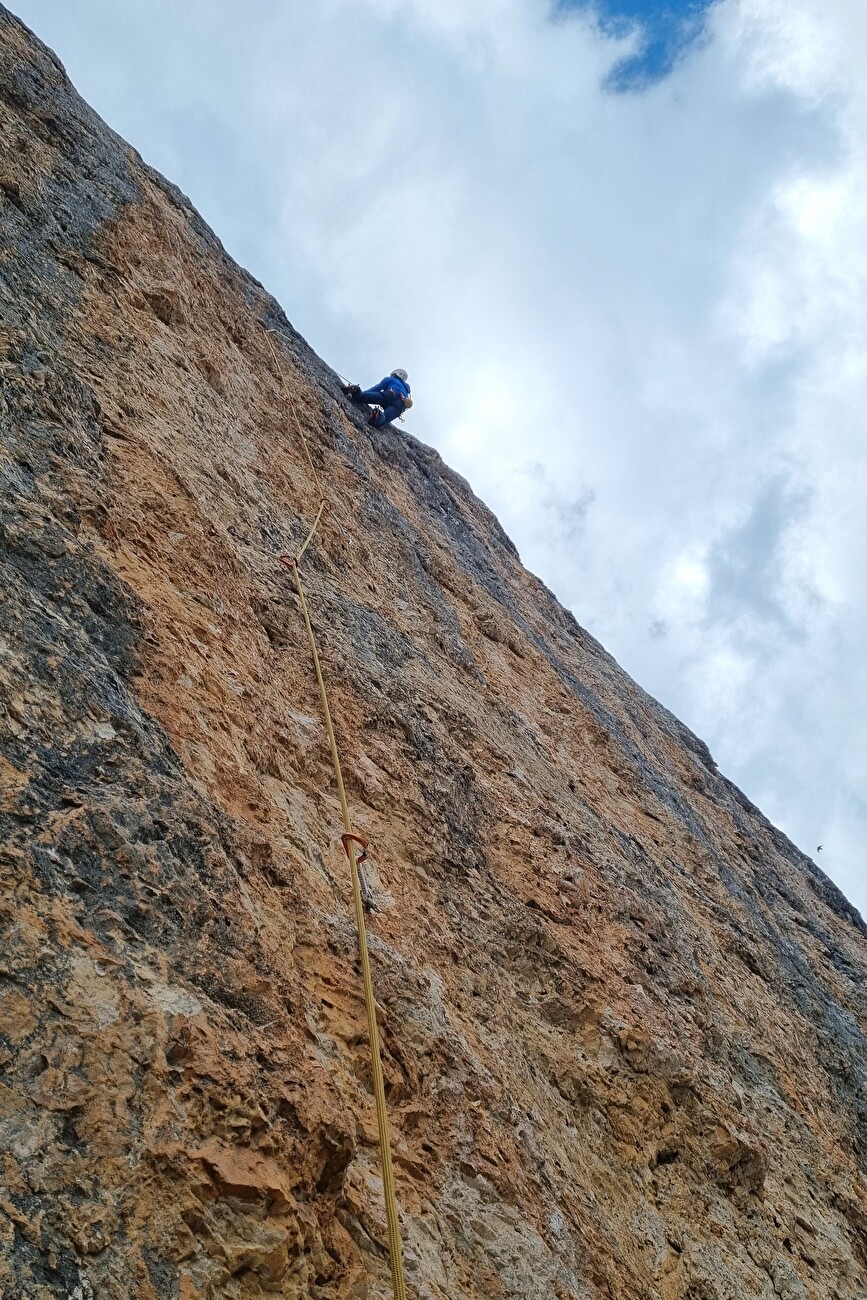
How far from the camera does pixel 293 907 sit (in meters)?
4.11

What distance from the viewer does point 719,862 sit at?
10.6 m

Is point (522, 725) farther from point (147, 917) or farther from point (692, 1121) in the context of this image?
point (147, 917)

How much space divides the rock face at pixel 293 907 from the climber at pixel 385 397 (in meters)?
2.54

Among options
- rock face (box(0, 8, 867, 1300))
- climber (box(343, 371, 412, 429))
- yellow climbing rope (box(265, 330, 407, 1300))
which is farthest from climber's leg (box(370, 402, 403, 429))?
yellow climbing rope (box(265, 330, 407, 1300))

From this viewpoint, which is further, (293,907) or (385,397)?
(385,397)

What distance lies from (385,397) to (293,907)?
10.6m

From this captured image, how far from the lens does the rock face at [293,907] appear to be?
2.74 m

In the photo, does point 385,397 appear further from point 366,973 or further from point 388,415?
point 366,973

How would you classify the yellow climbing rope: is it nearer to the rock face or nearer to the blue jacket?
the rock face

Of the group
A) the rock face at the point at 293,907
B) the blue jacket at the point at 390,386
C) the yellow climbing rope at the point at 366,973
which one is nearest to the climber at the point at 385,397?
the blue jacket at the point at 390,386

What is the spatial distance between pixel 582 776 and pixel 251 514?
4460 millimetres

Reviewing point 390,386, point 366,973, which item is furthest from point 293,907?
point 390,386

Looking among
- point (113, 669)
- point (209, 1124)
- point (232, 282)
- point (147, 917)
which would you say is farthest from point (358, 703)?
point (232, 282)

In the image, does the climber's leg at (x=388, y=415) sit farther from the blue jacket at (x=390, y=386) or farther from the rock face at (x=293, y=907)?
the rock face at (x=293, y=907)
